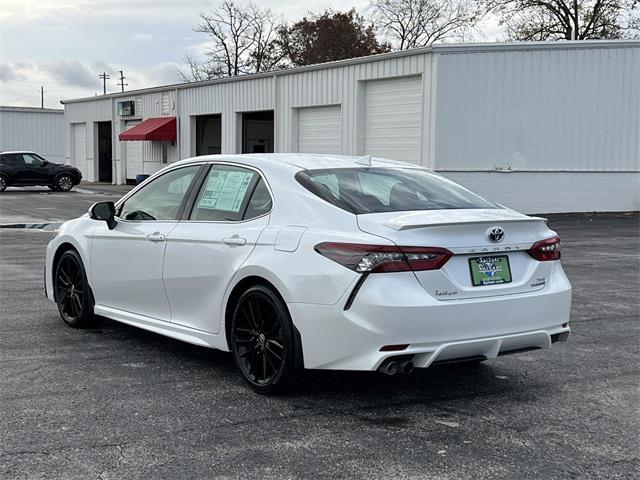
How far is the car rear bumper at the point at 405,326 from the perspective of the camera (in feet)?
14.2

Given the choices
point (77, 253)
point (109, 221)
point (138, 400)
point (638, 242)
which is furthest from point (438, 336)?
point (638, 242)

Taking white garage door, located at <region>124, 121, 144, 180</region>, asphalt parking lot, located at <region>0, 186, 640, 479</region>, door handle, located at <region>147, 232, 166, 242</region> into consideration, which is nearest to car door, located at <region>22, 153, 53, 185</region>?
white garage door, located at <region>124, 121, 144, 180</region>

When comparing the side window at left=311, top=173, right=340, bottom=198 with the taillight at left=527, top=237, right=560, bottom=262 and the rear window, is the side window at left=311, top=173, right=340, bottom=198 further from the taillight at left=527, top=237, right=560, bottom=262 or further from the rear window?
the taillight at left=527, top=237, right=560, bottom=262

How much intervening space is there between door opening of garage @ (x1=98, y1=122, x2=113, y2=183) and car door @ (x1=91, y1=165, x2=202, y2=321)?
36282 millimetres

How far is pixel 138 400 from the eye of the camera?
192 inches

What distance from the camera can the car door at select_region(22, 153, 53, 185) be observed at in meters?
32.1

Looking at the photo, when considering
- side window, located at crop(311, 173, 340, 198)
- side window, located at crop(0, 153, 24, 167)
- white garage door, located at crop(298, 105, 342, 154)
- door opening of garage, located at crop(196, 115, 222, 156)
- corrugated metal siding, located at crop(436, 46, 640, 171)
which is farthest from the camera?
door opening of garage, located at crop(196, 115, 222, 156)

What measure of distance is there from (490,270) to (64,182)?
3045 cm

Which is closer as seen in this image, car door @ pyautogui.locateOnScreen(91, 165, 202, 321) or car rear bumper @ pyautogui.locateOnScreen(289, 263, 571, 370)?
car rear bumper @ pyautogui.locateOnScreen(289, 263, 571, 370)

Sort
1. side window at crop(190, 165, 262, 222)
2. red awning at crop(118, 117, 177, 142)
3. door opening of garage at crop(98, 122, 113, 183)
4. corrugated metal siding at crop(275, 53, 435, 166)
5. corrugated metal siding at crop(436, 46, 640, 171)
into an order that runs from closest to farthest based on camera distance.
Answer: side window at crop(190, 165, 262, 222) < corrugated metal siding at crop(436, 46, 640, 171) < corrugated metal siding at crop(275, 53, 435, 166) < red awning at crop(118, 117, 177, 142) < door opening of garage at crop(98, 122, 113, 183)

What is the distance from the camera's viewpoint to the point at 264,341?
16.3 feet

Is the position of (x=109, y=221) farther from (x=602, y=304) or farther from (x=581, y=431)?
(x=602, y=304)

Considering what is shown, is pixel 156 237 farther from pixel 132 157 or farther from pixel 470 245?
pixel 132 157

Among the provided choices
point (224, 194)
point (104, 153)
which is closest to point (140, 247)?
point (224, 194)
